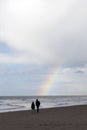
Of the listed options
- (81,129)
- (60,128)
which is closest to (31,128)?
(60,128)

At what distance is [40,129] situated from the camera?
20.0m

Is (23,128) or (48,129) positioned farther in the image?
(23,128)

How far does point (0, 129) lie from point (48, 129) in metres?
3.62

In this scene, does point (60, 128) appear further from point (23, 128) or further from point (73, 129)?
point (23, 128)

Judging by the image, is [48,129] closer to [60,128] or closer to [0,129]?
[60,128]

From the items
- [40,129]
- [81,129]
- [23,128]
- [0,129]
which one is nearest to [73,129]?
[81,129]

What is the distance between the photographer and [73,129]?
19.5 meters

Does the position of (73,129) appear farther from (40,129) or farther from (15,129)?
(15,129)

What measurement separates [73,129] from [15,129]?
4.28 m

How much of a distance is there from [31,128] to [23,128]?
66cm

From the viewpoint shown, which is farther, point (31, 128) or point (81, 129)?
point (31, 128)

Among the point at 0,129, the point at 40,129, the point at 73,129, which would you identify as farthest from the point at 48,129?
the point at 0,129

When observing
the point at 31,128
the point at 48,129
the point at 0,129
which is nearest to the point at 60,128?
the point at 48,129

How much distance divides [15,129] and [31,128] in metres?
1.24
